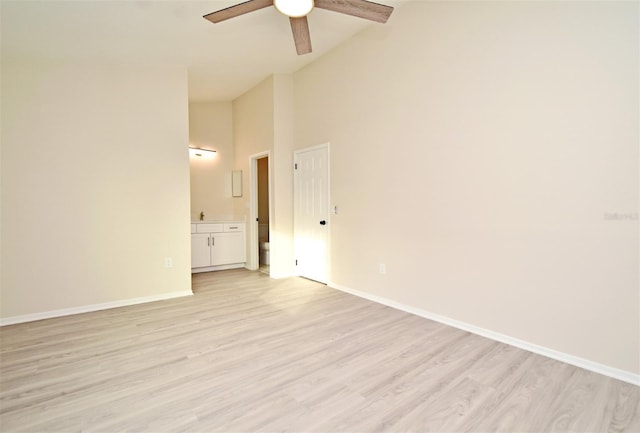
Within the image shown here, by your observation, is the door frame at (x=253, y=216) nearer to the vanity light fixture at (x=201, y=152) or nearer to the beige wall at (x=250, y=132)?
the beige wall at (x=250, y=132)

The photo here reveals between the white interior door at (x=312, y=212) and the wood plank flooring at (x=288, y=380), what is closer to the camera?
the wood plank flooring at (x=288, y=380)

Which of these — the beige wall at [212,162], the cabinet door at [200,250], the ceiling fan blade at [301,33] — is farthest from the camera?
the beige wall at [212,162]

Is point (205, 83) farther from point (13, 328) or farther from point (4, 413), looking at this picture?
point (4, 413)

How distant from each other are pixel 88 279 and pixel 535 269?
14.1 feet

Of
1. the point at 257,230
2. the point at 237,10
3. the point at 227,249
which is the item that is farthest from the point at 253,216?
the point at 237,10

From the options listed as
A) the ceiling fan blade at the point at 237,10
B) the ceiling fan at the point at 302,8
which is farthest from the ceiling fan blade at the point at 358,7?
the ceiling fan blade at the point at 237,10

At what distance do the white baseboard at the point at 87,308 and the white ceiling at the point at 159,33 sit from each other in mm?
2599

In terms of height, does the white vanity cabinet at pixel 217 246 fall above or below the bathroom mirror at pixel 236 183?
below

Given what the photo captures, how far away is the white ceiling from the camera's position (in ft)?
8.59

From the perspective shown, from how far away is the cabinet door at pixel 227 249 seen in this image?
5.30 metres

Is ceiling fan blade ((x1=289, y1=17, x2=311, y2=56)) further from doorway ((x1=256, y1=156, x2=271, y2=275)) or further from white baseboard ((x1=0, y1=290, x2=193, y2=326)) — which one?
doorway ((x1=256, y1=156, x2=271, y2=275))

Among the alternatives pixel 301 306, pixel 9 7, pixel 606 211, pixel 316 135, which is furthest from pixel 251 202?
pixel 606 211

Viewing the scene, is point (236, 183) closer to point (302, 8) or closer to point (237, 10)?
point (237, 10)

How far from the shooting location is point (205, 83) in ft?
15.1
